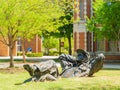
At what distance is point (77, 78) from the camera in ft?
58.4

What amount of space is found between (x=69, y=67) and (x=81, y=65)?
63cm

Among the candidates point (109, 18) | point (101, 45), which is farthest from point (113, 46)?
point (109, 18)

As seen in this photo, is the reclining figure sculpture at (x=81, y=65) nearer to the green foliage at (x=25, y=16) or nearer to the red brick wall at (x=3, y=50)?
the green foliage at (x=25, y=16)

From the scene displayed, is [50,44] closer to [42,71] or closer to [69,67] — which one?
[69,67]

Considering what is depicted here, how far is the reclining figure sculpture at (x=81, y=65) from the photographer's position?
18.8m

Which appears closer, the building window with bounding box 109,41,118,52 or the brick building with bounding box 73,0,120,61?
the building window with bounding box 109,41,118,52

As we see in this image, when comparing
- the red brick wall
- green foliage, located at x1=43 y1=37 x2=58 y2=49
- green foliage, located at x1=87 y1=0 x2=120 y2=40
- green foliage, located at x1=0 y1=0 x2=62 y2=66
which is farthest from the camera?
green foliage, located at x1=43 y1=37 x2=58 y2=49

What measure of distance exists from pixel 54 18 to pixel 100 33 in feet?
22.2

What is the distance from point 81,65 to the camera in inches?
768

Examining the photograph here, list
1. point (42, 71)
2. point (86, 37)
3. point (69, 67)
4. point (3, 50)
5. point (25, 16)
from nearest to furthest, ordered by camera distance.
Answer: point (42, 71), point (69, 67), point (25, 16), point (86, 37), point (3, 50)

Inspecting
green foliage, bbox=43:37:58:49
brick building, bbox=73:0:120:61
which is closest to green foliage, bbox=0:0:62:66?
brick building, bbox=73:0:120:61

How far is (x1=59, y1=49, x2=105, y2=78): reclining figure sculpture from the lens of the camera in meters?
18.8

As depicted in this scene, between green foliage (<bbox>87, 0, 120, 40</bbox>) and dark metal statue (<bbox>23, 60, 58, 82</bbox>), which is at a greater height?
green foliage (<bbox>87, 0, 120, 40</bbox>)

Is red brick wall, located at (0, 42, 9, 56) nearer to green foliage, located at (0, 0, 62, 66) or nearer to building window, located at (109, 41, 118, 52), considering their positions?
building window, located at (109, 41, 118, 52)
